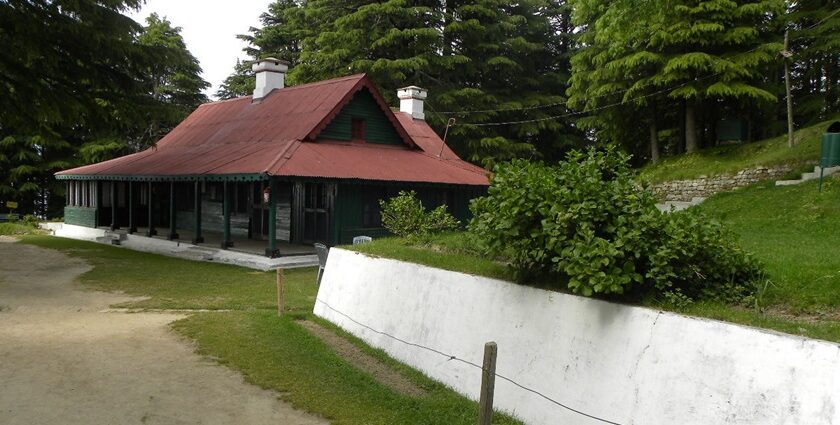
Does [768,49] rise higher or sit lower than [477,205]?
higher

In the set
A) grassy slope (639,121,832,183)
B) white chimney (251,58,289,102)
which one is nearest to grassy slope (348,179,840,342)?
grassy slope (639,121,832,183)

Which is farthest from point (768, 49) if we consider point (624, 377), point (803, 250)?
point (624, 377)

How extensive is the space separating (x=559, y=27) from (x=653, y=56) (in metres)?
16.1

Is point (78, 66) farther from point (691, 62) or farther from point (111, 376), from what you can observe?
point (691, 62)

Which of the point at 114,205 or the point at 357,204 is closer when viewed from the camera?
the point at 357,204

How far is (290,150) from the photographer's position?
16516 millimetres

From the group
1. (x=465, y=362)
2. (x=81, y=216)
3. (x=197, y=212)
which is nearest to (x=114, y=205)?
(x=81, y=216)

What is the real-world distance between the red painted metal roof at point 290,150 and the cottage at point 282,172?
5 cm

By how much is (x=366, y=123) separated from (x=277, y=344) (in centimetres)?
1248

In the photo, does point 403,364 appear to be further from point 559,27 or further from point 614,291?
point 559,27

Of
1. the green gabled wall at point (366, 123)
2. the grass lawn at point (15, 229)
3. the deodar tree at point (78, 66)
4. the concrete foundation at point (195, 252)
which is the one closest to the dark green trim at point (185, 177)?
the deodar tree at point (78, 66)

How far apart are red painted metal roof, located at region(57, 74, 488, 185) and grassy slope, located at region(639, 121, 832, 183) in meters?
6.87

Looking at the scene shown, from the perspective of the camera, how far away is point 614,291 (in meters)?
4.62

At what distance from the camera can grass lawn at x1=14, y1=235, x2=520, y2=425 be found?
591 centimetres
